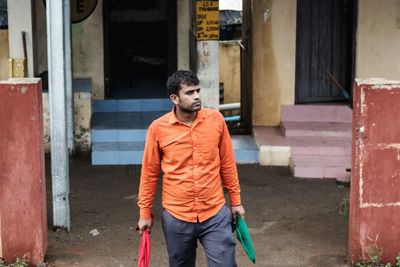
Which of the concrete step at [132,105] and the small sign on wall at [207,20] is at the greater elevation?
the small sign on wall at [207,20]

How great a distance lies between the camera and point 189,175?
5055mm

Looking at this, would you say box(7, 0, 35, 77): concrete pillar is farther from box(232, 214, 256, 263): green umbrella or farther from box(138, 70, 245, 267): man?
box(232, 214, 256, 263): green umbrella

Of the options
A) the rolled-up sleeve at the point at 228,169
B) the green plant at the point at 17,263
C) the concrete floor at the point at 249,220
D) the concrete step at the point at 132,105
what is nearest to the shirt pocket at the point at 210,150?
the rolled-up sleeve at the point at 228,169

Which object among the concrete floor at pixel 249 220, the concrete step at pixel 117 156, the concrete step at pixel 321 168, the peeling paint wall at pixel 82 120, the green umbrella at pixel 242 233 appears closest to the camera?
the green umbrella at pixel 242 233

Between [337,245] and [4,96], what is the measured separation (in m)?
3.29

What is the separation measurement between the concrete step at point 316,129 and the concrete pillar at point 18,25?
388 cm

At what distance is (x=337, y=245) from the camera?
23.3ft

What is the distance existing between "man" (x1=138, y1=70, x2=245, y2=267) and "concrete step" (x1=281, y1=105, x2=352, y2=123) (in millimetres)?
6231

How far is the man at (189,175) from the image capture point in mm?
5039

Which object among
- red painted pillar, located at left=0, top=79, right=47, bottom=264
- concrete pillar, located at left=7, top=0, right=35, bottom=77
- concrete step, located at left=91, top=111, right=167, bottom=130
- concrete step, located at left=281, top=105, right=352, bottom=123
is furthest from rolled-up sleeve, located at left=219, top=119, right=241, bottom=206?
concrete pillar, located at left=7, top=0, right=35, bottom=77

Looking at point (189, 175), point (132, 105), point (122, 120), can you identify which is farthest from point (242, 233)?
point (132, 105)

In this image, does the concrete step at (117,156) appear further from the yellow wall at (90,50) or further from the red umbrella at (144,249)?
the red umbrella at (144,249)

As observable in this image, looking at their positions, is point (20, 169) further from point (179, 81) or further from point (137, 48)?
point (137, 48)

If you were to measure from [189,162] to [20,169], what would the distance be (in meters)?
1.84
